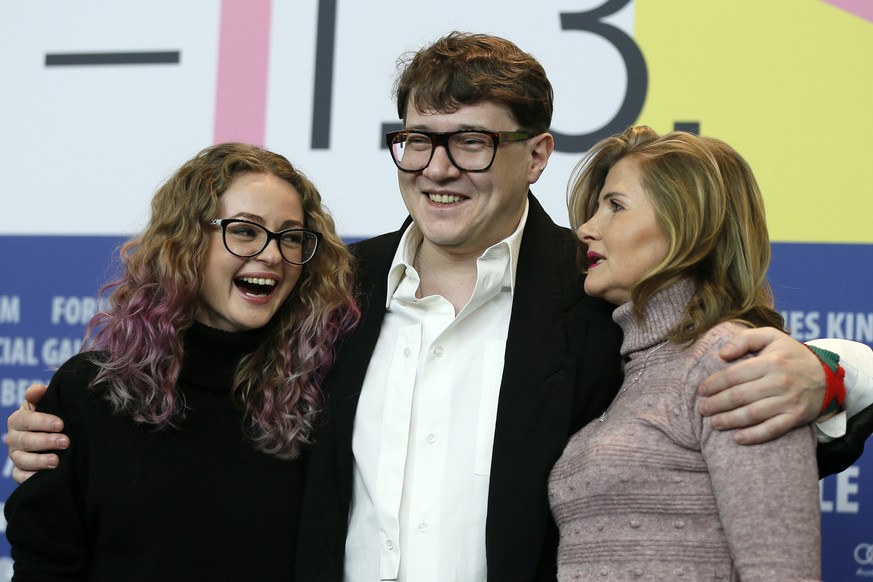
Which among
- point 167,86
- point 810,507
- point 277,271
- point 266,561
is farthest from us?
point 167,86

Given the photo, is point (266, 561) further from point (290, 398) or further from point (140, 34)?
point (140, 34)

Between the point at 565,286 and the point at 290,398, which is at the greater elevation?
the point at 565,286

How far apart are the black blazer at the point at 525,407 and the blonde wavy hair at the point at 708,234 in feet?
0.50

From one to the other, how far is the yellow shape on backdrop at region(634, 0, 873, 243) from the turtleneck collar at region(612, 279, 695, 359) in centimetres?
98

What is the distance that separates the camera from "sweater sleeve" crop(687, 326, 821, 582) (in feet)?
4.53

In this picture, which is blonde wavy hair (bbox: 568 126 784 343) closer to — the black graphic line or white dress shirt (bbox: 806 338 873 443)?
white dress shirt (bbox: 806 338 873 443)

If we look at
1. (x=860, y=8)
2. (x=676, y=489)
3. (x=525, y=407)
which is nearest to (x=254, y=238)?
(x=525, y=407)

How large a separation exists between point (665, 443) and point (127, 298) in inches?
40.3

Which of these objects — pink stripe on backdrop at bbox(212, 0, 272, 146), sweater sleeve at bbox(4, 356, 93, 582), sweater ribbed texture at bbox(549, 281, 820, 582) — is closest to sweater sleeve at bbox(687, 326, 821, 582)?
sweater ribbed texture at bbox(549, 281, 820, 582)

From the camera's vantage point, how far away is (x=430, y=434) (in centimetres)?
178

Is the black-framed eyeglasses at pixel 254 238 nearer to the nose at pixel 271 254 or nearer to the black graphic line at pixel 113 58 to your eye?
the nose at pixel 271 254

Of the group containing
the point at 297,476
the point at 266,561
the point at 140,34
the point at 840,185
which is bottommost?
the point at 266,561

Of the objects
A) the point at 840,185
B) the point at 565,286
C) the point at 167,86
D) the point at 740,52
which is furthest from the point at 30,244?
the point at 840,185

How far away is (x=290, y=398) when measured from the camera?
187 cm
